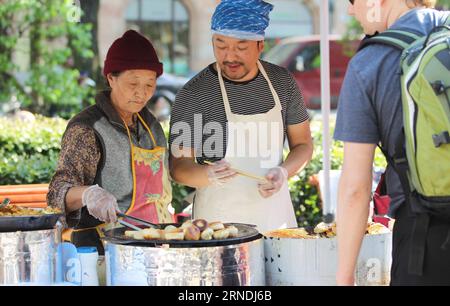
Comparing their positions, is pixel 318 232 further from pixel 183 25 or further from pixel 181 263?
pixel 183 25

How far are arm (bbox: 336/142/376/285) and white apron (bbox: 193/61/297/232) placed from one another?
1152 mm

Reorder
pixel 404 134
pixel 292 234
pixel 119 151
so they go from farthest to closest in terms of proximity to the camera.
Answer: pixel 119 151
pixel 292 234
pixel 404 134

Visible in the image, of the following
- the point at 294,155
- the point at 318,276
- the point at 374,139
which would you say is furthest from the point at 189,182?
the point at 374,139

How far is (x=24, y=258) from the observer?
93.0 inches

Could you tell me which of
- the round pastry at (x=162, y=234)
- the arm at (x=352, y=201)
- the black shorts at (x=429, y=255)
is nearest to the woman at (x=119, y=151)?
the round pastry at (x=162, y=234)

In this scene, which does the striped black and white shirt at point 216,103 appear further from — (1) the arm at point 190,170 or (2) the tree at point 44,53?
(2) the tree at point 44,53

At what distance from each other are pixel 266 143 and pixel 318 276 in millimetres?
1030

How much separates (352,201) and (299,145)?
52.0 inches

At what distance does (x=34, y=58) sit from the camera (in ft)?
31.6

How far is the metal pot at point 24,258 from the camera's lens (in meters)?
2.35

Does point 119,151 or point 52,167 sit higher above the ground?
point 119,151

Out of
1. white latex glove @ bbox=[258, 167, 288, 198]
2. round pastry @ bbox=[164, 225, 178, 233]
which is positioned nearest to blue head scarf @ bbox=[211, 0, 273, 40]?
white latex glove @ bbox=[258, 167, 288, 198]

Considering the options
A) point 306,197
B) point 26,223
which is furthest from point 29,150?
point 26,223
